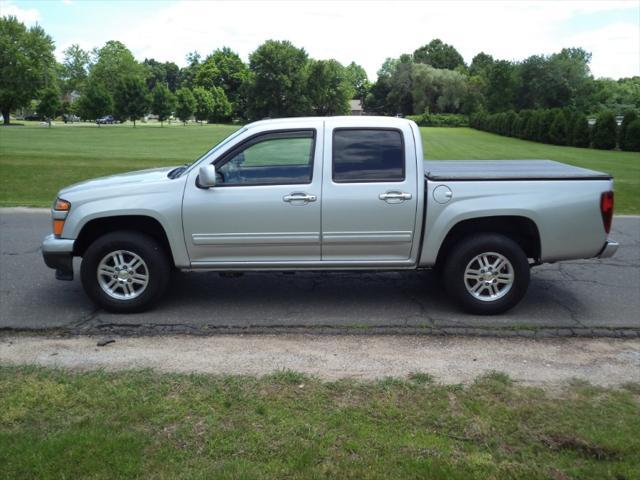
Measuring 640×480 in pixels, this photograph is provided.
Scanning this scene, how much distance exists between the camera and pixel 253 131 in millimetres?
5973

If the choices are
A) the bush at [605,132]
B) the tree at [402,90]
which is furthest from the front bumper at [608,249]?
the tree at [402,90]

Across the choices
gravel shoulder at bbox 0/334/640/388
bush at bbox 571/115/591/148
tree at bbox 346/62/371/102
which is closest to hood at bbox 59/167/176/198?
gravel shoulder at bbox 0/334/640/388

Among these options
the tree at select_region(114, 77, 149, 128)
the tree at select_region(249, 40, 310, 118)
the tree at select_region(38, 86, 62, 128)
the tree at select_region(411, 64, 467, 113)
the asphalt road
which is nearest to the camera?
the asphalt road

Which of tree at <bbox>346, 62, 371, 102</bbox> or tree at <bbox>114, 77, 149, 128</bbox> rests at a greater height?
tree at <bbox>346, 62, 371, 102</bbox>

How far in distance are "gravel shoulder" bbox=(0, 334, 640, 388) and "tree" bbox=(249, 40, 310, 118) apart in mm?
95853

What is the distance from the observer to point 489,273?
6.02 metres

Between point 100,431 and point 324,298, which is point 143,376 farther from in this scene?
point 324,298

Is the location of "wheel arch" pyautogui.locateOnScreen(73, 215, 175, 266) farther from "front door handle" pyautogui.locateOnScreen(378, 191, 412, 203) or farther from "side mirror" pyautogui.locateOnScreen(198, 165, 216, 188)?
"front door handle" pyautogui.locateOnScreen(378, 191, 412, 203)

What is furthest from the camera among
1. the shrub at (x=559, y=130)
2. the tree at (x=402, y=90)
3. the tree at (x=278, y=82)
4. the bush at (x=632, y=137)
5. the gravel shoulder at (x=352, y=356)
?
the tree at (x=278, y=82)

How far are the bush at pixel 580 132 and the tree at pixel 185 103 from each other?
66240 mm

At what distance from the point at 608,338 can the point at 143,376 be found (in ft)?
13.0

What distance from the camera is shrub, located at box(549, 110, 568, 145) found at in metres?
→ 42.3

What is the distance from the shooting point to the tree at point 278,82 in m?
101

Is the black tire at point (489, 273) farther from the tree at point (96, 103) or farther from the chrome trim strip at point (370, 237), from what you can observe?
the tree at point (96, 103)
